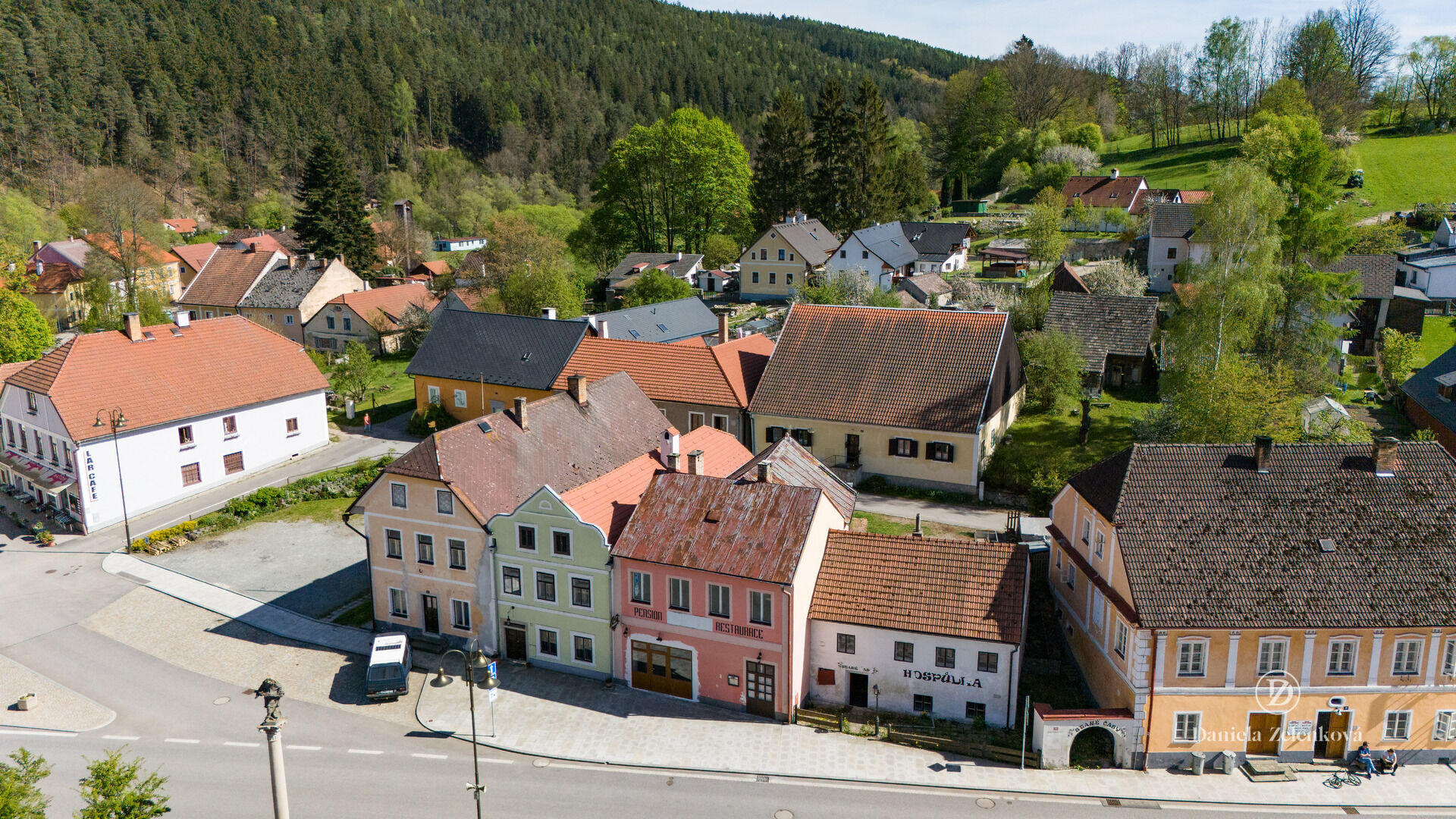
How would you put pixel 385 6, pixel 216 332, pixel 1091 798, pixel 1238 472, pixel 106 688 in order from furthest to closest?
pixel 385 6, pixel 216 332, pixel 106 688, pixel 1238 472, pixel 1091 798

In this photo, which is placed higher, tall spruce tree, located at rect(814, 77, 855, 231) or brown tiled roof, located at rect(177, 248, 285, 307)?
tall spruce tree, located at rect(814, 77, 855, 231)

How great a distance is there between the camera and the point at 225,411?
4650cm

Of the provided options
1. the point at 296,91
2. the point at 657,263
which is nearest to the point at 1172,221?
the point at 657,263

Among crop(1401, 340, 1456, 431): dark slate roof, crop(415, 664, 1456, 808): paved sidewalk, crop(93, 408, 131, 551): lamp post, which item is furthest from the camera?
crop(1401, 340, 1456, 431): dark slate roof

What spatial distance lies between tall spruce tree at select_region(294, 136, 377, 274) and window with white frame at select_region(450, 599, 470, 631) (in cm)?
6136

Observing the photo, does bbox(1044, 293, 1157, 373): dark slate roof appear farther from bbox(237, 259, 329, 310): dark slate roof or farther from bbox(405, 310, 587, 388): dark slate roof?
bbox(237, 259, 329, 310): dark slate roof

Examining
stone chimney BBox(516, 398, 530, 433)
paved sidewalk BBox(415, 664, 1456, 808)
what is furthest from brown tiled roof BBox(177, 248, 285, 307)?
paved sidewalk BBox(415, 664, 1456, 808)

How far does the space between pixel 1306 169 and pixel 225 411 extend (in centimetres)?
5373

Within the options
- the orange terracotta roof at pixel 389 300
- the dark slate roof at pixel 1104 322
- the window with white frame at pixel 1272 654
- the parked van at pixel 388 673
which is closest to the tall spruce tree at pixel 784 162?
the orange terracotta roof at pixel 389 300

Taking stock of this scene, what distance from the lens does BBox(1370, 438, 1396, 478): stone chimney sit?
88.3ft

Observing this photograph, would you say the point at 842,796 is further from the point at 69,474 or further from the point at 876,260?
the point at 876,260

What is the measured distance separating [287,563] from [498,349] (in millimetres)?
18389

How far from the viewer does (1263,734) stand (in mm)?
25625

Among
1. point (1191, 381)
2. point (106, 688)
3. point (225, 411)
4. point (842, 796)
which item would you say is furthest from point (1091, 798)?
point (225, 411)
